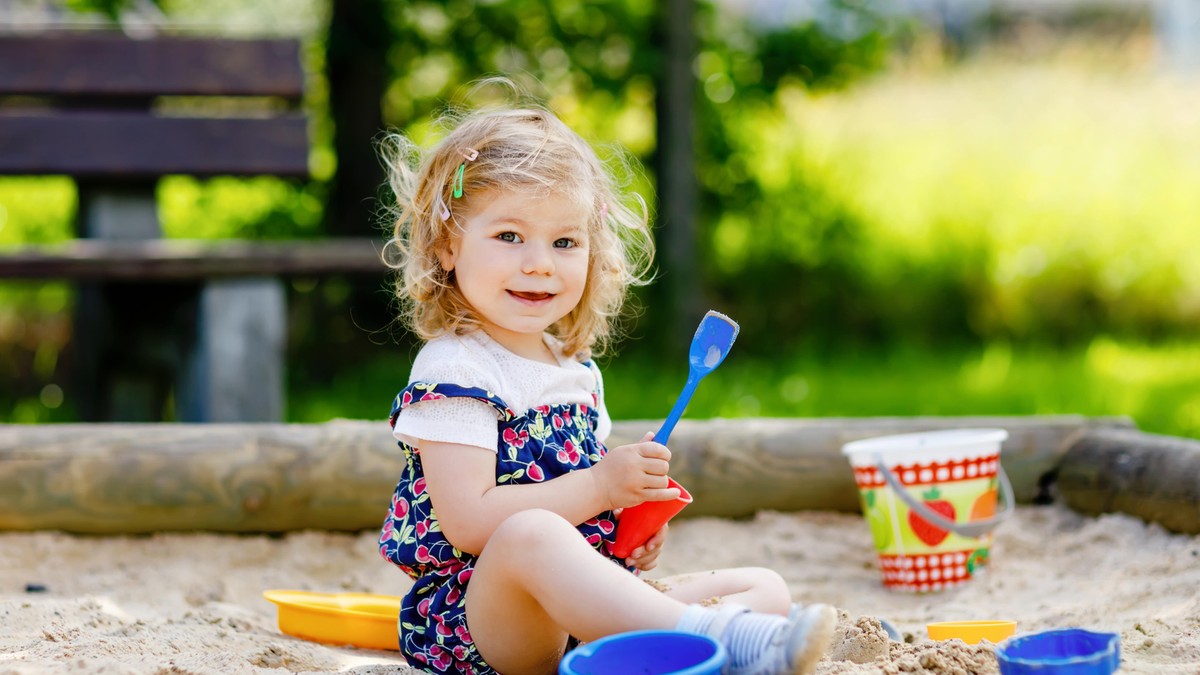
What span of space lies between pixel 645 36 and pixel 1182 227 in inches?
100

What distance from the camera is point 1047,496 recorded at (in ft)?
8.88

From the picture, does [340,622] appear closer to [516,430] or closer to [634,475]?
[516,430]

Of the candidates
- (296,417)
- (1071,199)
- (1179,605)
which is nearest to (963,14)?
(1071,199)

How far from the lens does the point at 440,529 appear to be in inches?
64.1

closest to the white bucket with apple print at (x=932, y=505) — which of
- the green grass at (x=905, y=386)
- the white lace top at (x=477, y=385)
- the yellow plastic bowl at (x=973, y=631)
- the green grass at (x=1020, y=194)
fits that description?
the yellow plastic bowl at (x=973, y=631)

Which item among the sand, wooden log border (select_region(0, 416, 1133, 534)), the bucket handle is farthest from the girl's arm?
wooden log border (select_region(0, 416, 1133, 534))

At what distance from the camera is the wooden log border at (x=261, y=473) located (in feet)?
7.96

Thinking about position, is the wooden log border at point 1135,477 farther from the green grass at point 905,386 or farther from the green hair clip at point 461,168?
the green hair clip at point 461,168

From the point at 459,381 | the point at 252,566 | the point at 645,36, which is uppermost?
the point at 645,36

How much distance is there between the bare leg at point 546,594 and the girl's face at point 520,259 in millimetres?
312

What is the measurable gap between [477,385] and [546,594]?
31 centimetres

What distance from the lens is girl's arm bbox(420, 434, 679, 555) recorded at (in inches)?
60.9

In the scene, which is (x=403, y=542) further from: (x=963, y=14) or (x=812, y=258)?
(x=963, y=14)

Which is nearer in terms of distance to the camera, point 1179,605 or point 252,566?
point 1179,605
